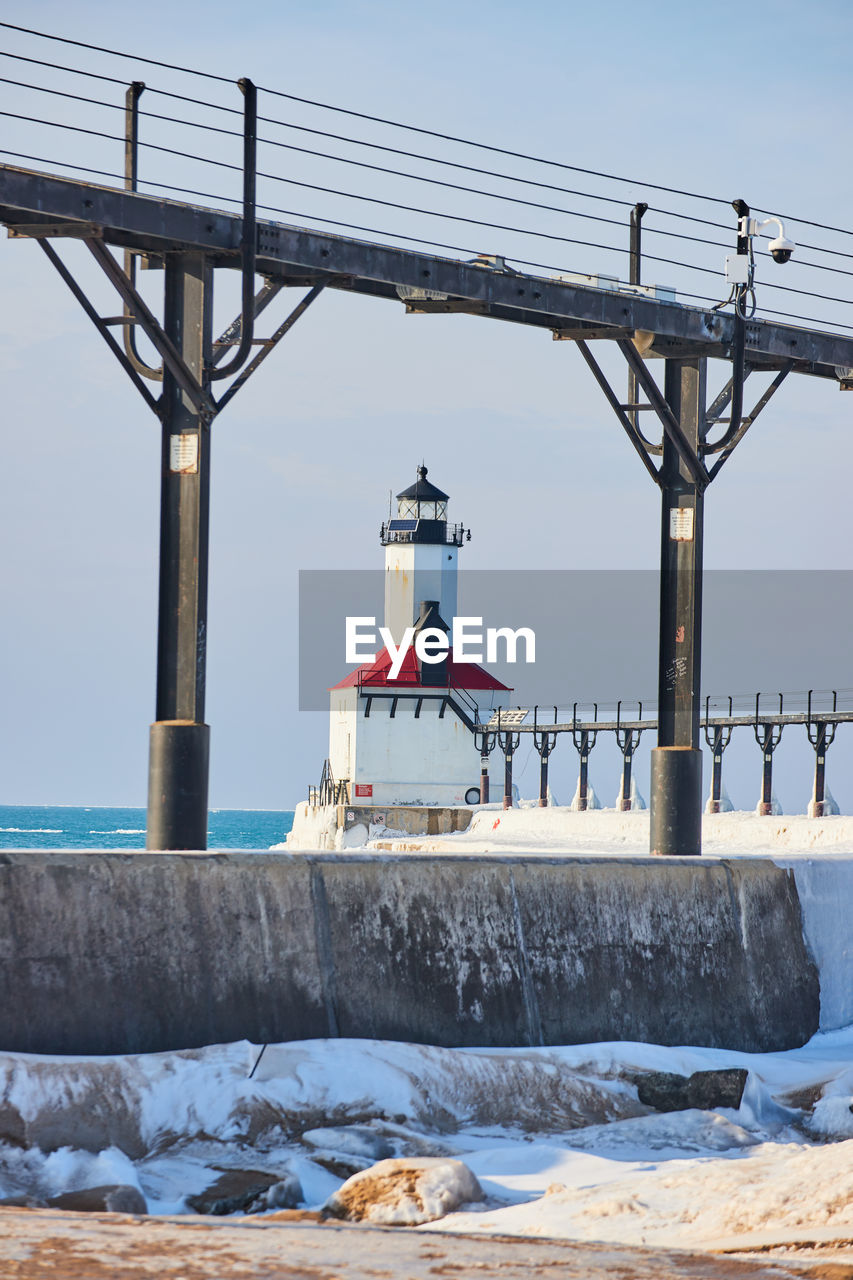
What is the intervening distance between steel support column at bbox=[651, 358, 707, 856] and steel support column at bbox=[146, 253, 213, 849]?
472cm

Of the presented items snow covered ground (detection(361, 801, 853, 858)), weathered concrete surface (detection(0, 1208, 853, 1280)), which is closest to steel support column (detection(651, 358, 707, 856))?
snow covered ground (detection(361, 801, 853, 858))

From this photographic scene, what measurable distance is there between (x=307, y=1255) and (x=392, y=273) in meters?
8.92

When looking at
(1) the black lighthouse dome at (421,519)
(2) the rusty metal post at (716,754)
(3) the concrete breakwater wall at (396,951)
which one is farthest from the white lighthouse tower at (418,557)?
(3) the concrete breakwater wall at (396,951)

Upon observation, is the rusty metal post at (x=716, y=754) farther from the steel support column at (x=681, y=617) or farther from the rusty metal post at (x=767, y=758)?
the steel support column at (x=681, y=617)

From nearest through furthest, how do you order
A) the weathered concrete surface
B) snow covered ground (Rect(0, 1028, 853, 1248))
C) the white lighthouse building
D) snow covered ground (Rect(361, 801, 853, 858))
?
1. the weathered concrete surface
2. snow covered ground (Rect(0, 1028, 853, 1248))
3. snow covered ground (Rect(361, 801, 853, 858))
4. the white lighthouse building

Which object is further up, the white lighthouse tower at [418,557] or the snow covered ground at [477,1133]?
the white lighthouse tower at [418,557]

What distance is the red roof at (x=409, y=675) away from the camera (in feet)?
180

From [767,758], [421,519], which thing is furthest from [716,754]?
[421,519]

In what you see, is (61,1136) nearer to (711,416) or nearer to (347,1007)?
(347,1007)

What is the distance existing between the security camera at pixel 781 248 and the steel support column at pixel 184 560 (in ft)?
19.0

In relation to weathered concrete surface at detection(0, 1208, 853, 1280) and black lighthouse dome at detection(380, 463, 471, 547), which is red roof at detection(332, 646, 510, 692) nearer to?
black lighthouse dome at detection(380, 463, 471, 547)

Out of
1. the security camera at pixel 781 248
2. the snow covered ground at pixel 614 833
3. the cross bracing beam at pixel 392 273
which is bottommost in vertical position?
the snow covered ground at pixel 614 833

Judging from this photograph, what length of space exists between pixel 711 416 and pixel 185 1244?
1043 centimetres

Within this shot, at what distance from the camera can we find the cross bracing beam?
433 inches
